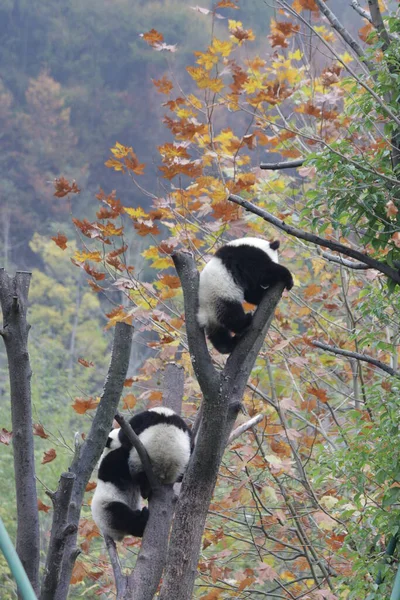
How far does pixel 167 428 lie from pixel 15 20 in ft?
89.0

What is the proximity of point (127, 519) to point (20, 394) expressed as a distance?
154 cm

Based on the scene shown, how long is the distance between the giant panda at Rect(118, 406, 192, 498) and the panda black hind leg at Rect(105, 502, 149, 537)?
0.38 feet

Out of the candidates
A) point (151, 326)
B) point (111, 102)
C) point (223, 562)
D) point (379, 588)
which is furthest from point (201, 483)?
point (111, 102)

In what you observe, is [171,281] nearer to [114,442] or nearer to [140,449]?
[114,442]

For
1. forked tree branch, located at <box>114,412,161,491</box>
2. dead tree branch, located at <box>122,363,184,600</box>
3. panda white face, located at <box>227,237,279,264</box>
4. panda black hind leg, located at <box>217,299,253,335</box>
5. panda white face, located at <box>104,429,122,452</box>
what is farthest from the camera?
panda white face, located at <box>104,429,122,452</box>

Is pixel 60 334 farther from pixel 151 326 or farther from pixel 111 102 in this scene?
pixel 151 326

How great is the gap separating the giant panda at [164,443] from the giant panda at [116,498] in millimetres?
118

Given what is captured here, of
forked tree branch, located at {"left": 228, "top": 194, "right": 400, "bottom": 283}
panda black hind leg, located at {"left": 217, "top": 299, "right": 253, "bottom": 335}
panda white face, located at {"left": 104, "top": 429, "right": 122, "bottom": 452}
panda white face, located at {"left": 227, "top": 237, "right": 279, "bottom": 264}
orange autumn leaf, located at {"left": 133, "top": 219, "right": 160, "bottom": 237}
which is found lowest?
panda white face, located at {"left": 104, "top": 429, "right": 122, "bottom": 452}

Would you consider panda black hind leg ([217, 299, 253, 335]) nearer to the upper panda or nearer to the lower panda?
the upper panda

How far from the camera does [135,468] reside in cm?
430

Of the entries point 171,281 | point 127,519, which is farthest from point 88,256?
point 127,519

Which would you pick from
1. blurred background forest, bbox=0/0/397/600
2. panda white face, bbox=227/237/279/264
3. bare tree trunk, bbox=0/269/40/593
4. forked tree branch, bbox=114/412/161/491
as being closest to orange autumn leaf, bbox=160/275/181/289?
panda white face, bbox=227/237/279/264

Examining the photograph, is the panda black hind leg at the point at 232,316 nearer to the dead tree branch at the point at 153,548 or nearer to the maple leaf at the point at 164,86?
the dead tree branch at the point at 153,548

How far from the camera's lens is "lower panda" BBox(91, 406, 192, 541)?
4.14 meters
